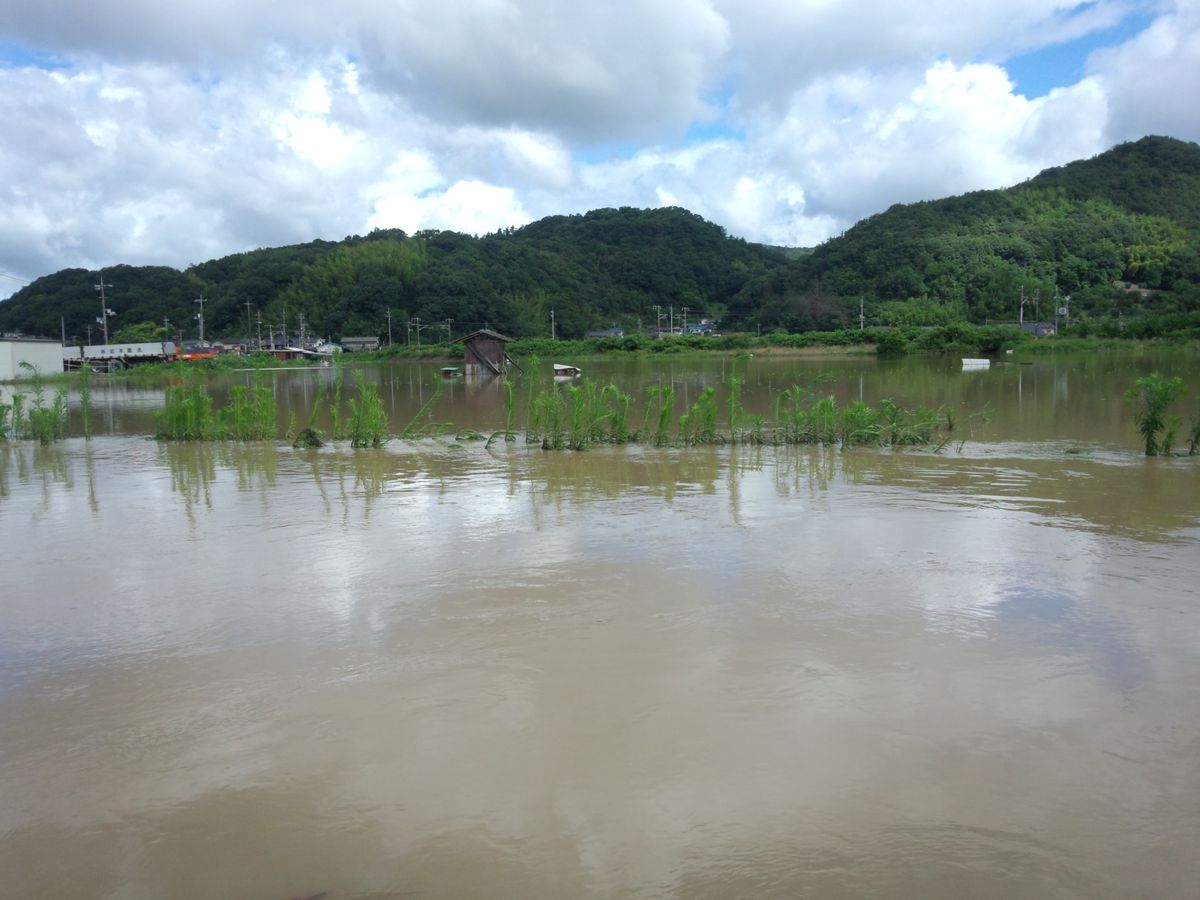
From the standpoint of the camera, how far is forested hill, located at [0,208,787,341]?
9612 cm

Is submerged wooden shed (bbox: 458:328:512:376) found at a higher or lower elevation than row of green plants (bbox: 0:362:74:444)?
higher

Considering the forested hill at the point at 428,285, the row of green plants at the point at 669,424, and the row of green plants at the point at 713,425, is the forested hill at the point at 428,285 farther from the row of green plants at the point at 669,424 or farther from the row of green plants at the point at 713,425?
the row of green plants at the point at 713,425

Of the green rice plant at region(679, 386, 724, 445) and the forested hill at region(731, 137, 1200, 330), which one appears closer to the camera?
the green rice plant at region(679, 386, 724, 445)

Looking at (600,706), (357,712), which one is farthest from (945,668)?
(357,712)

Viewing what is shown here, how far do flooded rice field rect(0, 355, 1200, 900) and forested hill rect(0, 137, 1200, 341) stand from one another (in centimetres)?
7922

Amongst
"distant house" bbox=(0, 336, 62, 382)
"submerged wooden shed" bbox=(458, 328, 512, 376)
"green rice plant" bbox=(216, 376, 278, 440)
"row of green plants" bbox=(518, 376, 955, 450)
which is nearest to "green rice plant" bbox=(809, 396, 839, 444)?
"row of green plants" bbox=(518, 376, 955, 450)

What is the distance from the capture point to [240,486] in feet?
29.2

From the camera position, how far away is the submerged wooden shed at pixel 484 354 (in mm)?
35250

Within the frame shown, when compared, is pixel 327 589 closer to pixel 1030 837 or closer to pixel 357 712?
pixel 357 712

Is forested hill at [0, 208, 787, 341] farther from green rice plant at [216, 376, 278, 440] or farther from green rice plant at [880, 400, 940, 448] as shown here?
green rice plant at [880, 400, 940, 448]

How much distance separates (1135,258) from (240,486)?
9734 centimetres

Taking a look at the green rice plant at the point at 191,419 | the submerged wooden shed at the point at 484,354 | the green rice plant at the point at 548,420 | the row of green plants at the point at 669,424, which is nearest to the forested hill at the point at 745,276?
the submerged wooden shed at the point at 484,354

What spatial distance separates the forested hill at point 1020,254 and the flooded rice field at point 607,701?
79.3 meters

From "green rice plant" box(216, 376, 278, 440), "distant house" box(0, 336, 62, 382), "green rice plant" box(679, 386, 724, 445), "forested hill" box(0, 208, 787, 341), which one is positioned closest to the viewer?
"green rice plant" box(679, 386, 724, 445)
